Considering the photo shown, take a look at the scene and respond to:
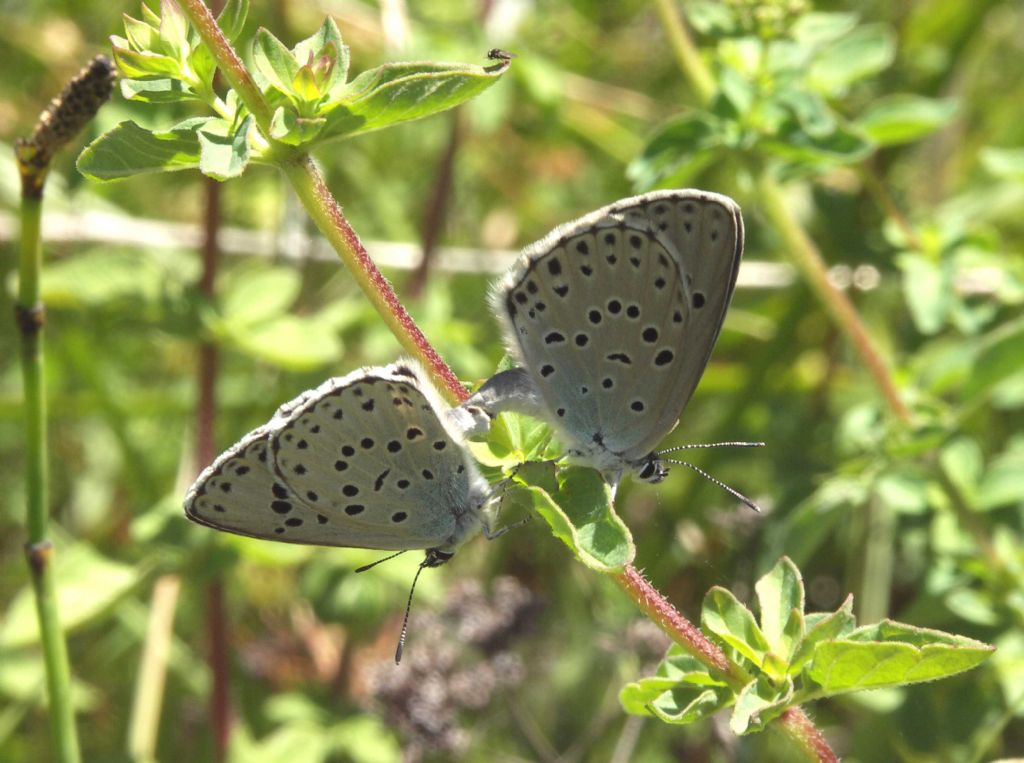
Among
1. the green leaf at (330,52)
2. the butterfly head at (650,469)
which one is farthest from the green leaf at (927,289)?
the green leaf at (330,52)

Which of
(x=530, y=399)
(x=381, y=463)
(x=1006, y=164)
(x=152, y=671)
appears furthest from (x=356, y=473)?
(x=1006, y=164)

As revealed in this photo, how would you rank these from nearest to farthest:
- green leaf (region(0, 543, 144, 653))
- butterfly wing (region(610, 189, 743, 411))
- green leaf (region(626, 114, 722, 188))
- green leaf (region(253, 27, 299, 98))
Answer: green leaf (region(253, 27, 299, 98))
butterfly wing (region(610, 189, 743, 411))
green leaf (region(626, 114, 722, 188))
green leaf (region(0, 543, 144, 653))

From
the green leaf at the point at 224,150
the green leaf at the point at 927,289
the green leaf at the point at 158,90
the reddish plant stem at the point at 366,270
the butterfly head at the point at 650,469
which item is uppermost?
the green leaf at the point at 158,90

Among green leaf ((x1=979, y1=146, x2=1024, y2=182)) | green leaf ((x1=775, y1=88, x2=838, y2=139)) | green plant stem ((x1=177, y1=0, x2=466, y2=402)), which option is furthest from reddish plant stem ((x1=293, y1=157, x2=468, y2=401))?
green leaf ((x1=979, y1=146, x2=1024, y2=182))

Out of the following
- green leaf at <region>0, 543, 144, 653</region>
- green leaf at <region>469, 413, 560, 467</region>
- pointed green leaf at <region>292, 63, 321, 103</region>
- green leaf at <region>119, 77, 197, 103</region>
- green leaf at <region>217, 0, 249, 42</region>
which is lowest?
green leaf at <region>0, 543, 144, 653</region>

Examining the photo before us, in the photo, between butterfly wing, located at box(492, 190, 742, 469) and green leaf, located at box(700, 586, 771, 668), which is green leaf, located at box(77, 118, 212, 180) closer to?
butterfly wing, located at box(492, 190, 742, 469)

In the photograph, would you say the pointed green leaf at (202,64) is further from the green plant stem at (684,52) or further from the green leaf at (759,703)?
the green plant stem at (684,52)

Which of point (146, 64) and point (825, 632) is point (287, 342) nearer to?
point (146, 64)
